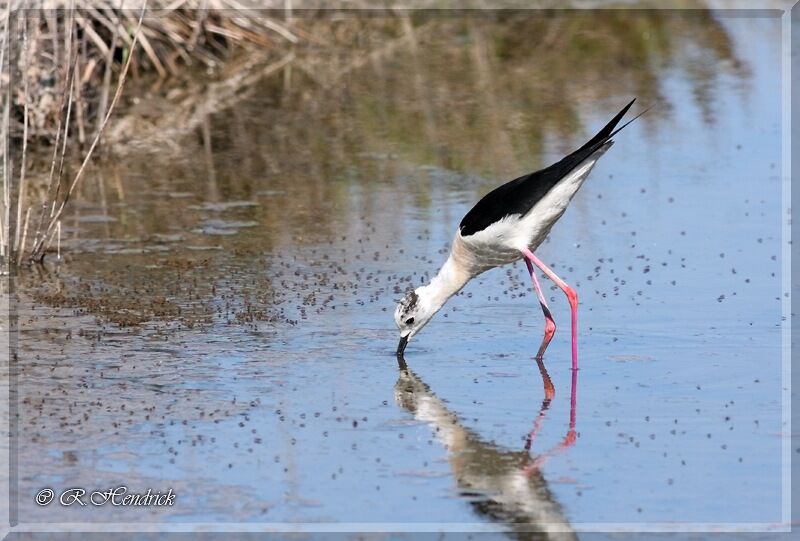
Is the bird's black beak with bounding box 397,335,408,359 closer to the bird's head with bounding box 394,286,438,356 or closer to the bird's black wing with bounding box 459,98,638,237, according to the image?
the bird's head with bounding box 394,286,438,356

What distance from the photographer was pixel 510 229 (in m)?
7.63

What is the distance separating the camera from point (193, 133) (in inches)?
522

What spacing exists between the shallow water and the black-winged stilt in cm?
26

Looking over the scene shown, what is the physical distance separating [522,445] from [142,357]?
2.27 m

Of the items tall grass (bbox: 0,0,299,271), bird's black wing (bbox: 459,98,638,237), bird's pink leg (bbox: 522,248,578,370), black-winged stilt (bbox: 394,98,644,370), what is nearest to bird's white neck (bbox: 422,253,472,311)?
black-winged stilt (bbox: 394,98,644,370)

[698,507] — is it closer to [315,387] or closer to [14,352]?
[315,387]

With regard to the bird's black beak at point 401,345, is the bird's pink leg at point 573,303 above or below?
above

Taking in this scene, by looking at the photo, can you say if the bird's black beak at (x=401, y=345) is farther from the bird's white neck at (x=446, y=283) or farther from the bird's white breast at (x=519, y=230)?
the bird's white breast at (x=519, y=230)

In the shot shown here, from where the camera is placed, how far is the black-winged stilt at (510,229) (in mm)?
7477

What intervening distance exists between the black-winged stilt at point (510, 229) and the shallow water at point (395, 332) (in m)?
0.26

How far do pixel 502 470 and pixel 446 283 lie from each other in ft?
6.27

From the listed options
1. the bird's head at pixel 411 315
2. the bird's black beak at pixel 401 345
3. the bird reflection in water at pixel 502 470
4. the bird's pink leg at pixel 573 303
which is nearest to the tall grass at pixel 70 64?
the bird's head at pixel 411 315

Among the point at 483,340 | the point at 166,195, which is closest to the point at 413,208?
the point at 166,195

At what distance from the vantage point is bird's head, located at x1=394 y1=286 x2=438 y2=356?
25.1 ft
